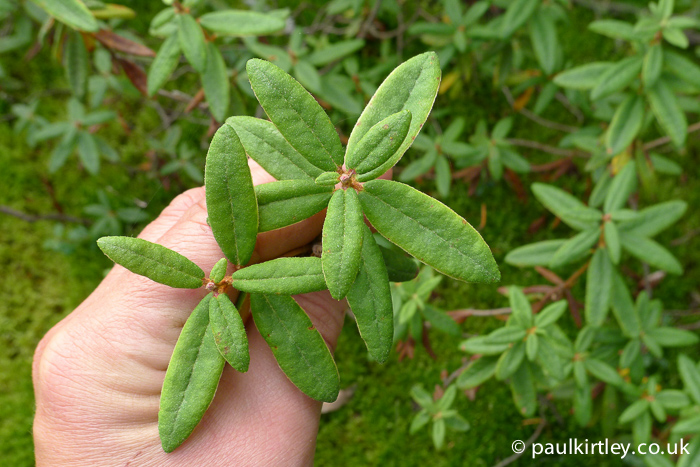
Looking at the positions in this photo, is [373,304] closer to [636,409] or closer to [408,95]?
[408,95]

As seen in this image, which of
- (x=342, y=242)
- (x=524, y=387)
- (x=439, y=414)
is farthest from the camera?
(x=439, y=414)

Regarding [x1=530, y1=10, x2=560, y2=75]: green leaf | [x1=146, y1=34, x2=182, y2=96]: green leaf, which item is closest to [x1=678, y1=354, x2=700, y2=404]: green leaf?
[x1=530, y1=10, x2=560, y2=75]: green leaf

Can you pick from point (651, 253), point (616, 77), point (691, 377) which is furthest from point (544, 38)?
point (691, 377)

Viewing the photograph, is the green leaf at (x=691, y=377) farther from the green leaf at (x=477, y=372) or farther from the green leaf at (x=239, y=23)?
the green leaf at (x=239, y=23)

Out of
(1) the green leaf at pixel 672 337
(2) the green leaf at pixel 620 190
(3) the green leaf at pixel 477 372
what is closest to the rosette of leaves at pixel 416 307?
(3) the green leaf at pixel 477 372

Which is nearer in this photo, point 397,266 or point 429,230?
point 429,230

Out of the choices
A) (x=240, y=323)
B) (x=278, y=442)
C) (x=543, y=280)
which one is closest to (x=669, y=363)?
(x=543, y=280)

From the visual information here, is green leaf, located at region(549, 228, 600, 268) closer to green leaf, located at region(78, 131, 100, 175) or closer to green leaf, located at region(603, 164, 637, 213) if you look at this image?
green leaf, located at region(603, 164, 637, 213)
